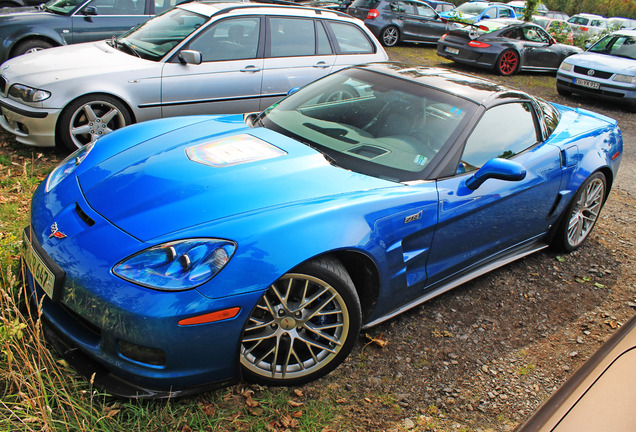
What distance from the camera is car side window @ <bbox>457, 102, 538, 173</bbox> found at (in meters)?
3.29

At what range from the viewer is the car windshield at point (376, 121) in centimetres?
314

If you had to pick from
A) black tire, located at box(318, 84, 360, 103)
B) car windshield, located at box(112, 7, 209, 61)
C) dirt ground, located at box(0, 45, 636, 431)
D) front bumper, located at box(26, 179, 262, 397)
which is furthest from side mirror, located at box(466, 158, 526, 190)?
car windshield, located at box(112, 7, 209, 61)

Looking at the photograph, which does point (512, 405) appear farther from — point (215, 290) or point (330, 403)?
point (215, 290)

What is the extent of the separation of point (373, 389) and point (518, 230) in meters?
1.61

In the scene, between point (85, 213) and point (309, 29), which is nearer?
point (85, 213)

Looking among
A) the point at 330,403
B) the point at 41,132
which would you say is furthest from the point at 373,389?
the point at 41,132

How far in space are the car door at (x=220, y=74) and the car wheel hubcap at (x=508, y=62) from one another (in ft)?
27.9

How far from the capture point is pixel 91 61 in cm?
519

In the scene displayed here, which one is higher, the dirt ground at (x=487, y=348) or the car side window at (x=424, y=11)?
the car side window at (x=424, y=11)

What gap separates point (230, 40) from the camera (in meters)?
5.74

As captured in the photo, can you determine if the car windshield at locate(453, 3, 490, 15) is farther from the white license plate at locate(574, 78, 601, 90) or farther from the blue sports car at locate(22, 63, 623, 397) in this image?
the blue sports car at locate(22, 63, 623, 397)

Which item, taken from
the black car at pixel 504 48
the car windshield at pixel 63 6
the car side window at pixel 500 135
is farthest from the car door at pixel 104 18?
the black car at pixel 504 48

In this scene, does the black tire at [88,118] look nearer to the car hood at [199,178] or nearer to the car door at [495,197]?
the car hood at [199,178]

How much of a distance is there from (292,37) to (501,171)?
3860mm
